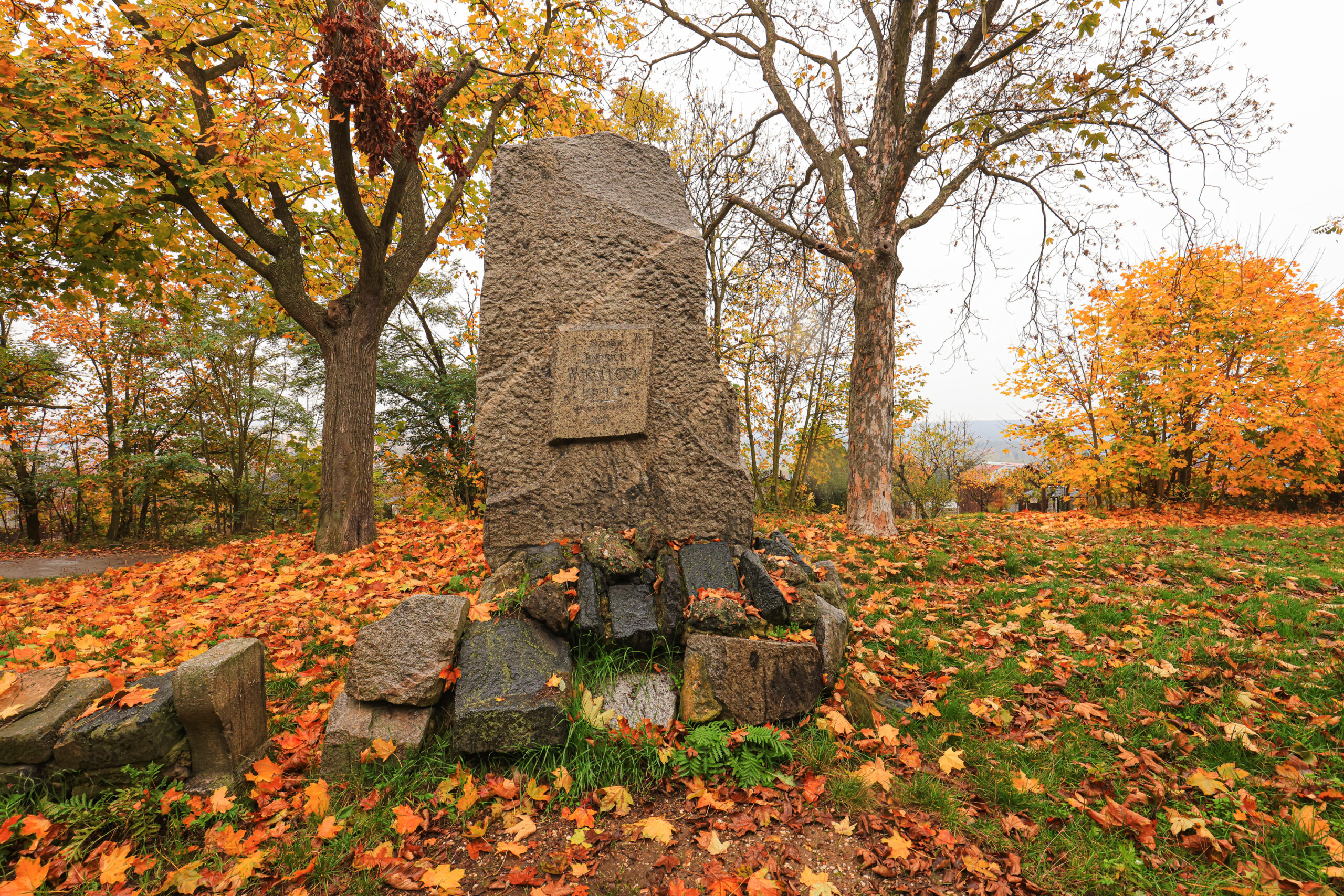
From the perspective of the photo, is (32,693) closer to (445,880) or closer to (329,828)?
(329,828)

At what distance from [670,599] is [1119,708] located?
8.25 feet

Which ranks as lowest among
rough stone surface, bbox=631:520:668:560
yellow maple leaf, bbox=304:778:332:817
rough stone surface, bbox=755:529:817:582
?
yellow maple leaf, bbox=304:778:332:817

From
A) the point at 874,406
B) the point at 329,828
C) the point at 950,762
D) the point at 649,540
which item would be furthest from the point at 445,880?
the point at 874,406

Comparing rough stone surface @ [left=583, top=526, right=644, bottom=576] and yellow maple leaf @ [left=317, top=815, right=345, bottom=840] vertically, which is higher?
rough stone surface @ [left=583, top=526, right=644, bottom=576]

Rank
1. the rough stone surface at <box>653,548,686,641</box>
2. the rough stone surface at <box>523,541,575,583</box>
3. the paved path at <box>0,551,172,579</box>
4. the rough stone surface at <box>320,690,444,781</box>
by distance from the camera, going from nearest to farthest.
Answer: the rough stone surface at <box>320,690,444,781</box>
the rough stone surface at <box>653,548,686,641</box>
the rough stone surface at <box>523,541,575,583</box>
the paved path at <box>0,551,172,579</box>

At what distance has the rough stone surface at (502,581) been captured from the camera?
10.8ft

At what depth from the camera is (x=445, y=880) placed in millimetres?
2006

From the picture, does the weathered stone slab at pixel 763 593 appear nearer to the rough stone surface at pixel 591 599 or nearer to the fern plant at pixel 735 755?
the fern plant at pixel 735 755

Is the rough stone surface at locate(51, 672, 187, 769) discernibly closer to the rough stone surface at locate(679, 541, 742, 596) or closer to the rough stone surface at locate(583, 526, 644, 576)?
the rough stone surface at locate(583, 526, 644, 576)

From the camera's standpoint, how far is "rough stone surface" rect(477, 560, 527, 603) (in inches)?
130

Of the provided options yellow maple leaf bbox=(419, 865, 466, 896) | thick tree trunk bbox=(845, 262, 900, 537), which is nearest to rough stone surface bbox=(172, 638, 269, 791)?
yellow maple leaf bbox=(419, 865, 466, 896)

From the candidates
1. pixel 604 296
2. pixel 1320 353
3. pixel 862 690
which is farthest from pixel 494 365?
pixel 1320 353

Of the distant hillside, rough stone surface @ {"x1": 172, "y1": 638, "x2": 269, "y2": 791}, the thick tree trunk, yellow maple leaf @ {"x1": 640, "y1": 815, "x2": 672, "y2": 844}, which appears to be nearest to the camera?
yellow maple leaf @ {"x1": 640, "y1": 815, "x2": 672, "y2": 844}

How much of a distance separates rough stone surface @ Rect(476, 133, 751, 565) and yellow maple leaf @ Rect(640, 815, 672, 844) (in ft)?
6.15
